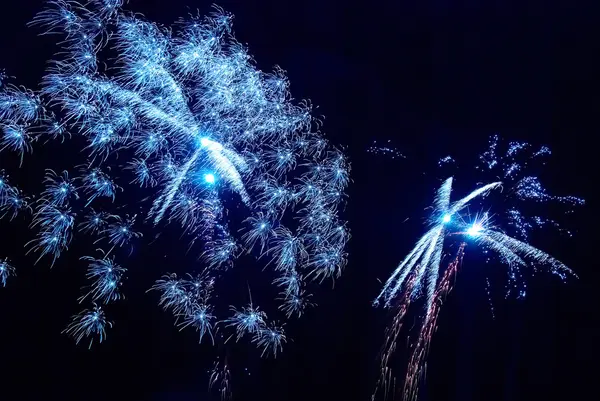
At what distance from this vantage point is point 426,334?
914cm

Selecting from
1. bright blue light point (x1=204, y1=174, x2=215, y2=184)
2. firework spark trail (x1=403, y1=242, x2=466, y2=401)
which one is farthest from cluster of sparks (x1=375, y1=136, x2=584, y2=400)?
bright blue light point (x1=204, y1=174, x2=215, y2=184)

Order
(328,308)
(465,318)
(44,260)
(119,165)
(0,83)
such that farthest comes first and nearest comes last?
(465,318)
(328,308)
(44,260)
(119,165)
(0,83)

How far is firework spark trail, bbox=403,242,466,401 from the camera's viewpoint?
8.87 metres

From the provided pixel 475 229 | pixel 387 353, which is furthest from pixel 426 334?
pixel 475 229

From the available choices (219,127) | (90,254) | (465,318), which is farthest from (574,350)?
(90,254)

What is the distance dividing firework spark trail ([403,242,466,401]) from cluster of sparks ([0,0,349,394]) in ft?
7.94

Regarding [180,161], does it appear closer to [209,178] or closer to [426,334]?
[209,178]

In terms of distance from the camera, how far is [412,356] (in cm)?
896

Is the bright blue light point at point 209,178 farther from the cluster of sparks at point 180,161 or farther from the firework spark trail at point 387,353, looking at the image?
the firework spark trail at point 387,353

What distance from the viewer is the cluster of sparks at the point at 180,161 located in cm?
643

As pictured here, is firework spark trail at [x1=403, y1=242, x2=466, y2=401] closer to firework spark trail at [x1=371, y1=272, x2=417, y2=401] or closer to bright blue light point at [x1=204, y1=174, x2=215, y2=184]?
firework spark trail at [x1=371, y1=272, x2=417, y2=401]

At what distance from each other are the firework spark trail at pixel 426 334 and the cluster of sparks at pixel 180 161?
242 cm

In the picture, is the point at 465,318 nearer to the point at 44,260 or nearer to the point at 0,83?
the point at 44,260

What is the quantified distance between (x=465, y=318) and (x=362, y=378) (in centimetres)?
Answer: 219
